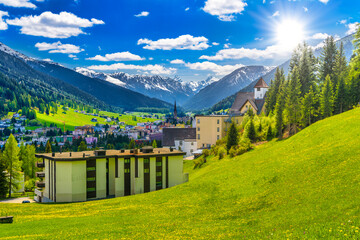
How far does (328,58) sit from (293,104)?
20.9m

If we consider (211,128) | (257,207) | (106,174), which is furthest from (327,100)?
(106,174)

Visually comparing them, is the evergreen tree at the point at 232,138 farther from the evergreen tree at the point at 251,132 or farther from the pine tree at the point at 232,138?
the evergreen tree at the point at 251,132

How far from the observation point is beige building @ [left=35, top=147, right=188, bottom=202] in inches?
2296

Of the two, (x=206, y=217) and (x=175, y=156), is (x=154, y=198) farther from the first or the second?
Result: (x=175, y=156)

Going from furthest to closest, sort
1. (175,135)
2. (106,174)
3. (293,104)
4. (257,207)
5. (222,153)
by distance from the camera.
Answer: (175,135), (222,153), (293,104), (106,174), (257,207)

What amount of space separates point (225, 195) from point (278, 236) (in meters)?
18.2

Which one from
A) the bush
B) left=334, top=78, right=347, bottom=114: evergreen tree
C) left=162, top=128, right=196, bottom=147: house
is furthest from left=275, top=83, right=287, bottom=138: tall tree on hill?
left=162, top=128, right=196, bottom=147: house

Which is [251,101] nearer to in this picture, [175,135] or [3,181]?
[175,135]

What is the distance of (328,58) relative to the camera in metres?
78.7

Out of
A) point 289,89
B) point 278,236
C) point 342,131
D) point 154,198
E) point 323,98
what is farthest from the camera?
point 289,89

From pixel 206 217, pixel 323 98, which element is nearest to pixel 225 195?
pixel 206 217

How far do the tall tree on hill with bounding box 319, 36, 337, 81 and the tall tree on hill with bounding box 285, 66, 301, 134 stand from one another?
1130 centimetres

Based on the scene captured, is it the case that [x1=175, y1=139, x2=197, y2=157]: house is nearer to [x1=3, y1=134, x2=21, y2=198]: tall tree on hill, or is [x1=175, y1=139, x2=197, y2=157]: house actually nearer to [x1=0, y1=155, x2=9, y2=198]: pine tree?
[x1=3, y1=134, x2=21, y2=198]: tall tree on hill

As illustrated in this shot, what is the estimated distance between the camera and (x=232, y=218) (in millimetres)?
26641
